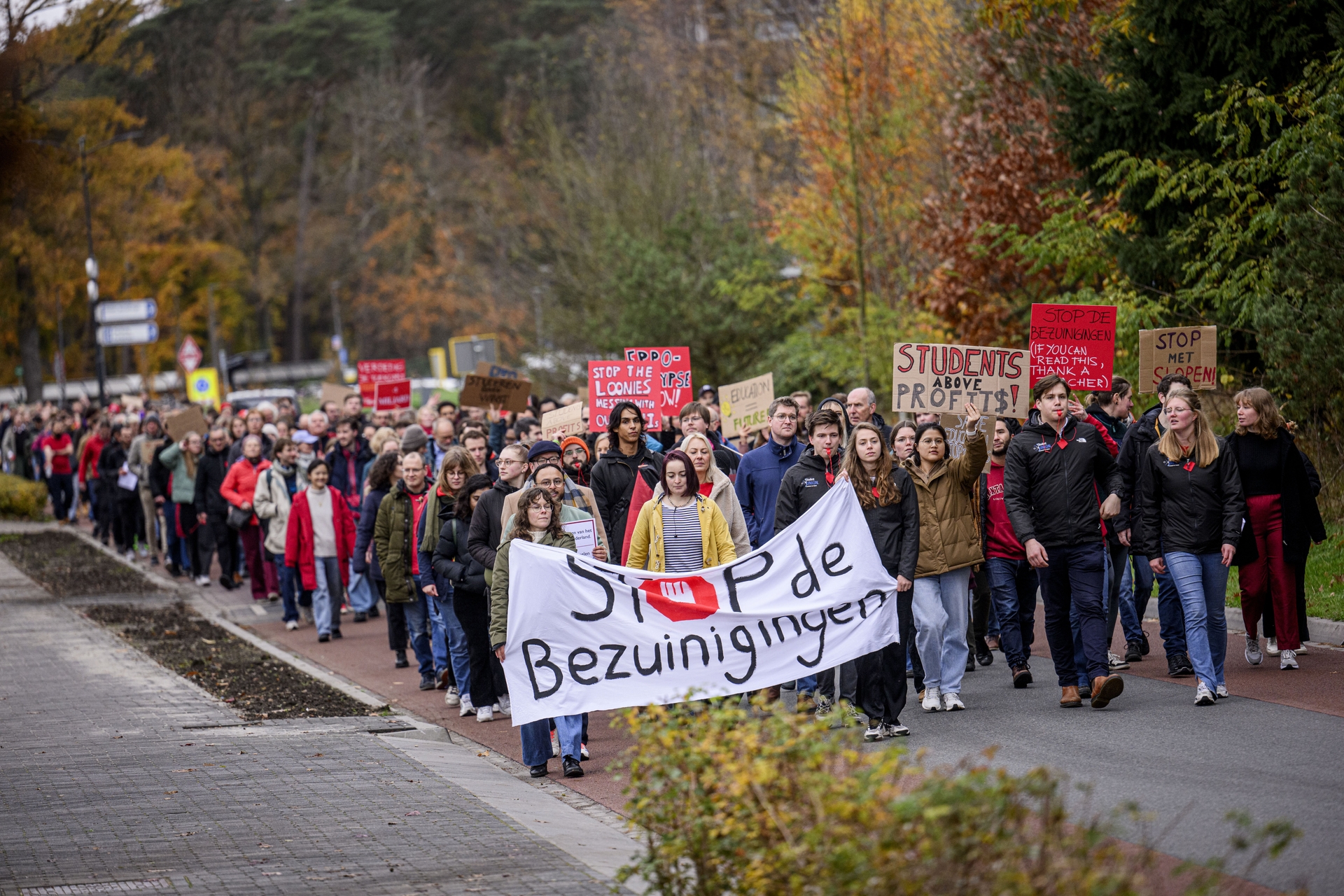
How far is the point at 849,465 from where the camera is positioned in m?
9.02

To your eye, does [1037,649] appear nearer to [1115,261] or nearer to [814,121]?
[1115,261]

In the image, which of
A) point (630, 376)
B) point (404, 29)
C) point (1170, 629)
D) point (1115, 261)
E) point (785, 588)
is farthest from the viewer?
point (404, 29)

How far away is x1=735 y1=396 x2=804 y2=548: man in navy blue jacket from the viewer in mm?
10539

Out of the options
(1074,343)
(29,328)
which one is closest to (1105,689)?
(1074,343)

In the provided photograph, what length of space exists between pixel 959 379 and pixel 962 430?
475 mm

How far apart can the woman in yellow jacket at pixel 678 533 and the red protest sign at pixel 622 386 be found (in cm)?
458

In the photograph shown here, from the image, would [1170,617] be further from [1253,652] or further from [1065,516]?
[1065,516]

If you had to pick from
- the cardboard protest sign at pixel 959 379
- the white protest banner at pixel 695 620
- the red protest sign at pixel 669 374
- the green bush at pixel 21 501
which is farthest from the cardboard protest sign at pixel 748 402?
the green bush at pixel 21 501

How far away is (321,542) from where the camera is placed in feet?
47.9

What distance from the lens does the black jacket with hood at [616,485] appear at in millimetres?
10836

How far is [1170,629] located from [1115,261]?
10637 millimetres

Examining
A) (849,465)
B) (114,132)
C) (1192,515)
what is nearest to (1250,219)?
(1192,515)

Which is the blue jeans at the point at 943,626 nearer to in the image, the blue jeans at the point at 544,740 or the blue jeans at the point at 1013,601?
the blue jeans at the point at 1013,601

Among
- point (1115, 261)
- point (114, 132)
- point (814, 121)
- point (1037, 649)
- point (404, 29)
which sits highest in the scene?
point (404, 29)
